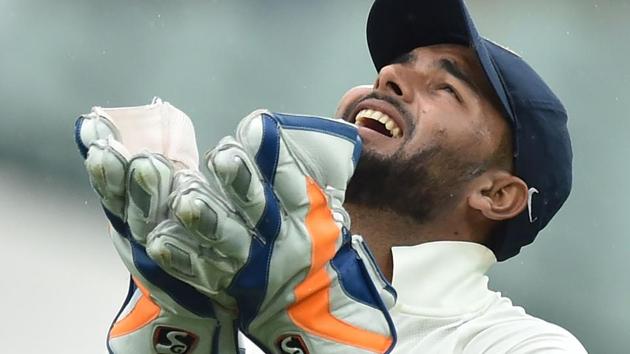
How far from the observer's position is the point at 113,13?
216cm

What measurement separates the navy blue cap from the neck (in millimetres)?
110

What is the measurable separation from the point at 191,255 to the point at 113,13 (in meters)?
1.21

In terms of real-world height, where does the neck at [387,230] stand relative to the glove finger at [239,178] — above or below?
below

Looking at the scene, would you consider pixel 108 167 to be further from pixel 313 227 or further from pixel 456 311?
pixel 456 311

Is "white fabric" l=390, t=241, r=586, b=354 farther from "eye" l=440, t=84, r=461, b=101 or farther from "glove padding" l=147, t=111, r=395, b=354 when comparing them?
"glove padding" l=147, t=111, r=395, b=354

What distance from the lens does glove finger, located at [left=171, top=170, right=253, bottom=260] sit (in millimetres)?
994

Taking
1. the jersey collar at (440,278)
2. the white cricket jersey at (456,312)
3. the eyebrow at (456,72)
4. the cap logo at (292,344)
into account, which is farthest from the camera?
the eyebrow at (456,72)

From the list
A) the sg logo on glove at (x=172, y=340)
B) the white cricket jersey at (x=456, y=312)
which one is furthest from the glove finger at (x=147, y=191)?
the white cricket jersey at (x=456, y=312)

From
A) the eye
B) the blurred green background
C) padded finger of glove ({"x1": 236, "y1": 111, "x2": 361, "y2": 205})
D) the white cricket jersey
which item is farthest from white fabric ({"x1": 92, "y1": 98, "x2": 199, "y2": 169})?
the blurred green background

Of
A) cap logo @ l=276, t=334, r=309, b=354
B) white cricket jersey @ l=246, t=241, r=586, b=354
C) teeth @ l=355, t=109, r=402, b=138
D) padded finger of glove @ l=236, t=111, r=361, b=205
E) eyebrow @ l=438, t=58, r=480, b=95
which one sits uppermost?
padded finger of glove @ l=236, t=111, r=361, b=205

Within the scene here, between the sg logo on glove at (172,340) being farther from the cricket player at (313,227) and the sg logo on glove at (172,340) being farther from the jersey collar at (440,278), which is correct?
the jersey collar at (440,278)

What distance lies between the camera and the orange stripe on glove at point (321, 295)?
1058mm

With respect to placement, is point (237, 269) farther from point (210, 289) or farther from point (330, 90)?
point (330, 90)

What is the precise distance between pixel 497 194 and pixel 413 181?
4.6 inches
